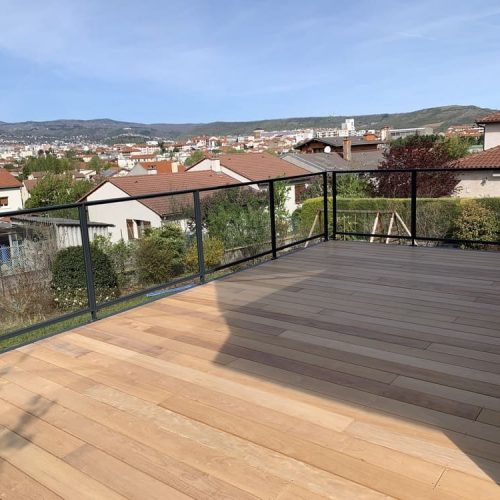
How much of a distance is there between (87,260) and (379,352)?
200cm

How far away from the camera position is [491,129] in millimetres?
24641

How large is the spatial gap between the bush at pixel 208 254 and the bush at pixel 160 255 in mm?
85

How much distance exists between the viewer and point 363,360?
250cm

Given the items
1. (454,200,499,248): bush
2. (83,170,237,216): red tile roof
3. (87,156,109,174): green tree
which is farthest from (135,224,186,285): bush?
(87,156,109,174): green tree

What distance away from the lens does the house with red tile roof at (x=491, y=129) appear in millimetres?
24266

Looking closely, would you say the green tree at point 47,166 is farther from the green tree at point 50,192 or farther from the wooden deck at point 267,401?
the wooden deck at point 267,401

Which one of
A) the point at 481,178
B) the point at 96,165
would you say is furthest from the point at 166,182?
the point at 96,165

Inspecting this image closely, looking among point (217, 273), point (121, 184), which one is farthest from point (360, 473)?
point (121, 184)

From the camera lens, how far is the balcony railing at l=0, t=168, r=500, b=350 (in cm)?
304

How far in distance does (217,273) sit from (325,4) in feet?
37.6

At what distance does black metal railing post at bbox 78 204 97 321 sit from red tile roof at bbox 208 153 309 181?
2727cm

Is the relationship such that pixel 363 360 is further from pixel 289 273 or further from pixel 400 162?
pixel 400 162

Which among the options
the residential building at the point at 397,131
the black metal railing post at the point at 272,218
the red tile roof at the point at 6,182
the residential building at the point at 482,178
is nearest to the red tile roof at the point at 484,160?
the residential building at the point at 482,178

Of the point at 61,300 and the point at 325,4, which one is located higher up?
the point at 325,4
